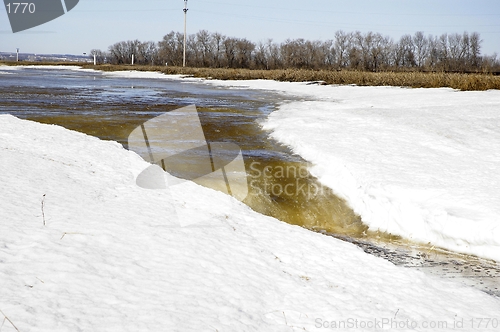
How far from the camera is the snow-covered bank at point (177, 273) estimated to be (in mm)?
2691

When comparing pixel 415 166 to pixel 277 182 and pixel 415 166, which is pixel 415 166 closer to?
pixel 415 166

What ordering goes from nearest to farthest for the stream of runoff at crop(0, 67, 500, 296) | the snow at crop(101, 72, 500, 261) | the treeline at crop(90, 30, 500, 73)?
the stream of runoff at crop(0, 67, 500, 296) → the snow at crop(101, 72, 500, 261) → the treeline at crop(90, 30, 500, 73)

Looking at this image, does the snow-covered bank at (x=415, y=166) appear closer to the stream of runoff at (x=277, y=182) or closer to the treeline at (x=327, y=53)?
the stream of runoff at (x=277, y=182)

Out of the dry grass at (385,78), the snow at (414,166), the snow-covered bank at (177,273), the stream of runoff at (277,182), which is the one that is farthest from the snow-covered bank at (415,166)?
the dry grass at (385,78)

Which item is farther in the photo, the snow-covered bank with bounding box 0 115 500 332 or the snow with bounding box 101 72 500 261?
the snow with bounding box 101 72 500 261

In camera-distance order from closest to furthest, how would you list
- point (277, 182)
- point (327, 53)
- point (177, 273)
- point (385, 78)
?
1. point (177, 273)
2. point (277, 182)
3. point (385, 78)
4. point (327, 53)

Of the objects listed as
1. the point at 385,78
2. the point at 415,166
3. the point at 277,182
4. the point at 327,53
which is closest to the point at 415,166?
the point at 415,166

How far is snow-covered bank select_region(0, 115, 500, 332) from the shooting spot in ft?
8.83

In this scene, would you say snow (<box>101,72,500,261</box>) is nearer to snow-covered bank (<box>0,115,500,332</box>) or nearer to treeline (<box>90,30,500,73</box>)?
snow-covered bank (<box>0,115,500,332</box>)

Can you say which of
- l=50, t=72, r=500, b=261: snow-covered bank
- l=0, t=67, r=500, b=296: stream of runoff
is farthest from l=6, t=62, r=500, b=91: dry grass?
l=0, t=67, r=500, b=296: stream of runoff

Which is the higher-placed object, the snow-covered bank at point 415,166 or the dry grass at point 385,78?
the dry grass at point 385,78

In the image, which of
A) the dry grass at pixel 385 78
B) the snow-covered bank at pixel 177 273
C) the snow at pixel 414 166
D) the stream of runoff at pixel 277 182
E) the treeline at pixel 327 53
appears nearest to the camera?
the snow-covered bank at pixel 177 273

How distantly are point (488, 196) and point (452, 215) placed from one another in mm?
746

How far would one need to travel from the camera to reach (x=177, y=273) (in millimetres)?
3309
